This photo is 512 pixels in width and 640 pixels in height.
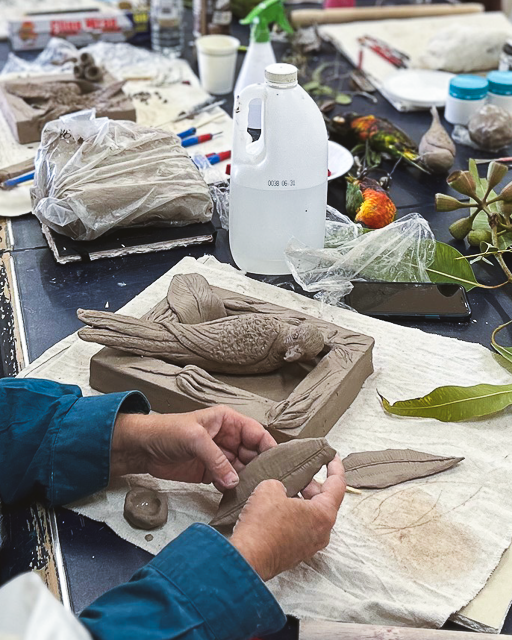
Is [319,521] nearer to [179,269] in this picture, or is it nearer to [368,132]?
[179,269]

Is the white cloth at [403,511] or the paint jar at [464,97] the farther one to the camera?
Result: the paint jar at [464,97]

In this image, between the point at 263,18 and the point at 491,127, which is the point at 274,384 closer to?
the point at 491,127

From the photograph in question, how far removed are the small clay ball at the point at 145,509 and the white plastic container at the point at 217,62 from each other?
160cm

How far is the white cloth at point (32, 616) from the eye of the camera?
699mm

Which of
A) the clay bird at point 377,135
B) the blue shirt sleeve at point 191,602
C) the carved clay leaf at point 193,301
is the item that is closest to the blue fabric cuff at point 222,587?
the blue shirt sleeve at point 191,602

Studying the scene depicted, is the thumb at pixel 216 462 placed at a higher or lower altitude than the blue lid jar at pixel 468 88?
lower

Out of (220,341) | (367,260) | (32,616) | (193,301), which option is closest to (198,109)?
(367,260)

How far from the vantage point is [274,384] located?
121 cm

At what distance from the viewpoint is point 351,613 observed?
2.96 ft

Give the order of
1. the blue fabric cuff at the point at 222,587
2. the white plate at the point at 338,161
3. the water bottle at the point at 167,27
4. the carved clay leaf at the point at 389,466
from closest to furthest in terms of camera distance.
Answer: the blue fabric cuff at the point at 222,587 → the carved clay leaf at the point at 389,466 → the white plate at the point at 338,161 → the water bottle at the point at 167,27

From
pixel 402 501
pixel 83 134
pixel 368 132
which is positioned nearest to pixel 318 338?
pixel 402 501

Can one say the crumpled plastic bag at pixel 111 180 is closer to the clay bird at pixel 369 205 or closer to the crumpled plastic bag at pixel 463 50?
the clay bird at pixel 369 205

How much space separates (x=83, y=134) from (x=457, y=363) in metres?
0.90

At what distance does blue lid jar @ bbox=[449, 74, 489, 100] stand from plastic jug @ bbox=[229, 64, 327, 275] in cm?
86
